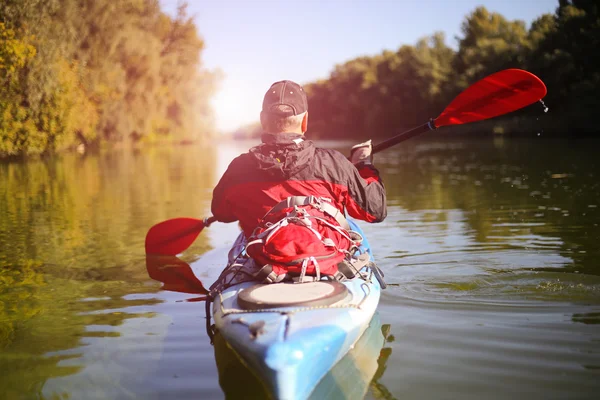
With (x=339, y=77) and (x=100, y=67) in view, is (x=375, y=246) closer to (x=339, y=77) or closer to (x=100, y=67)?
(x=100, y=67)

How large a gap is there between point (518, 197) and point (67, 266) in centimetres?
698

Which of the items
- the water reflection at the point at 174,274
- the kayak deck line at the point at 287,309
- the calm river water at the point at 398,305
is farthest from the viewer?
the water reflection at the point at 174,274

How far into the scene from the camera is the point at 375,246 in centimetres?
616

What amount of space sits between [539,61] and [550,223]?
33.9m

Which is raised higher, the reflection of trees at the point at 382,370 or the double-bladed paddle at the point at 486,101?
the double-bladed paddle at the point at 486,101

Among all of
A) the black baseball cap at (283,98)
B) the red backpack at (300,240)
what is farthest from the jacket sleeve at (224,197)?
the black baseball cap at (283,98)

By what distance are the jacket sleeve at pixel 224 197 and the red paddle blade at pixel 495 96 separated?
233 centimetres

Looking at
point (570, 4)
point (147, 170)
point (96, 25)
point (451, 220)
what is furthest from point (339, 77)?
point (451, 220)

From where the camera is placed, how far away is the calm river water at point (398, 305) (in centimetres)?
290

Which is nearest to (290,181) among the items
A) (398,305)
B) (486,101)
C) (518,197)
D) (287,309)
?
(287,309)

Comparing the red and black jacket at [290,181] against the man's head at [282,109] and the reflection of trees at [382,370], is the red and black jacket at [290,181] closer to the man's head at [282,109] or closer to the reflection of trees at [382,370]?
the man's head at [282,109]

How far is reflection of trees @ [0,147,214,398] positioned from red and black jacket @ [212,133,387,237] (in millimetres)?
1185

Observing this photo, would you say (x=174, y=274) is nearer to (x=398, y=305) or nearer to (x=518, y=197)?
(x=398, y=305)

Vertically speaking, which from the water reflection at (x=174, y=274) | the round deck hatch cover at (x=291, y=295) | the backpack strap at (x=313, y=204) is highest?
the backpack strap at (x=313, y=204)
